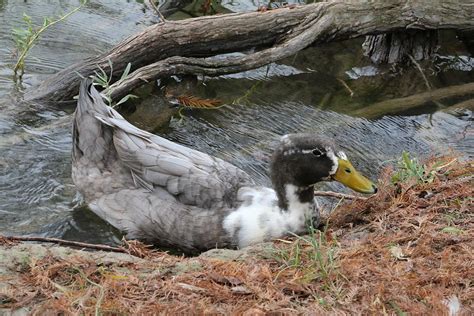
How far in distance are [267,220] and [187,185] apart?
0.66 meters

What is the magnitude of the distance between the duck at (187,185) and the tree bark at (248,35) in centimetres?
102

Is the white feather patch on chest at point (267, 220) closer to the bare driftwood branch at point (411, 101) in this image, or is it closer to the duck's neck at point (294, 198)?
the duck's neck at point (294, 198)

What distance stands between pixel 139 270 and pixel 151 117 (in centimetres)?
351

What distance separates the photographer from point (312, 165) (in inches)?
224

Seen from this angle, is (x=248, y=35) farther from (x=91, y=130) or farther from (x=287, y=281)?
(x=287, y=281)

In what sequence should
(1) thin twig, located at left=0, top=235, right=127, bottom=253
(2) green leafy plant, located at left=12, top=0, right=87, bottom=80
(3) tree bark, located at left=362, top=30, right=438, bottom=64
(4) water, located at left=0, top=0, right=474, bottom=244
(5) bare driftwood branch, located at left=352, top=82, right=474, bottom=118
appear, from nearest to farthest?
(1) thin twig, located at left=0, top=235, right=127, bottom=253, (4) water, located at left=0, top=0, right=474, bottom=244, (2) green leafy plant, located at left=12, top=0, right=87, bottom=80, (5) bare driftwood branch, located at left=352, top=82, right=474, bottom=118, (3) tree bark, located at left=362, top=30, right=438, bottom=64

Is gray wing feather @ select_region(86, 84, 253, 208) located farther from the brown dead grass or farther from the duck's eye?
the brown dead grass

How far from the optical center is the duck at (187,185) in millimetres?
5723

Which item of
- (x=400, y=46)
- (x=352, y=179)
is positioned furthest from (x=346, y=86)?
(x=352, y=179)

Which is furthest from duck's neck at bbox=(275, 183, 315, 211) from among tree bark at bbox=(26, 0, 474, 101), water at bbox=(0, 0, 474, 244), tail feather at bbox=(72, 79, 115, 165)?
tree bark at bbox=(26, 0, 474, 101)

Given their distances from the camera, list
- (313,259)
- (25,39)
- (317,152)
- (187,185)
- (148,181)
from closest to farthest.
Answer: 1. (313,259)
2. (317,152)
3. (187,185)
4. (148,181)
5. (25,39)

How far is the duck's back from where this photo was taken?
587 cm

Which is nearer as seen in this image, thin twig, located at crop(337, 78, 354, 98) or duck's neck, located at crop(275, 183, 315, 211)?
duck's neck, located at crop(275, 183, 315, 211)

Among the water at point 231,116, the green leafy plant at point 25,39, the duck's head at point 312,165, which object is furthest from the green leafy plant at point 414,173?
the green leafy plant at point 25,39
